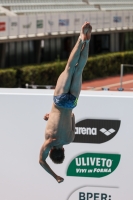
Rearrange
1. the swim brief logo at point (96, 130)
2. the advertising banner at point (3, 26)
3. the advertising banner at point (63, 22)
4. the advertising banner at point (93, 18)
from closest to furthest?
the swim brief logo at point (96, 130), the advertising banner at point (3, 26), the advertising banner at point (63, 22), the advertising banner at point (93, 18)

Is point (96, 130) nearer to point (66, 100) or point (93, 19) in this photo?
point (66, 100)

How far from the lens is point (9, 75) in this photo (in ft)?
74.7

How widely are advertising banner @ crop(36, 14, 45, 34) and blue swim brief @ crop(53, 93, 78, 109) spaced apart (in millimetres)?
21718

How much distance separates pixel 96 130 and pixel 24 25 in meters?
19.1

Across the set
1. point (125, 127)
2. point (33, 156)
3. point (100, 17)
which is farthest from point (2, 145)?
point (100, 17)

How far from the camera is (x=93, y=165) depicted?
620 centimetres

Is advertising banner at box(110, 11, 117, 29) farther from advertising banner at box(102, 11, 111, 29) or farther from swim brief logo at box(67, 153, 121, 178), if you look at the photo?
swim brief logo at box(67, 153, 121, 178)

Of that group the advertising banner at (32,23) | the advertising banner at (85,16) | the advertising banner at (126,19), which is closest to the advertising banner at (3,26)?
the advertising banner at (32,23)

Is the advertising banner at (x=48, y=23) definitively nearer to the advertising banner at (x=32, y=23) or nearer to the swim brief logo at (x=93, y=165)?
the advertising banner at (x=32, y=23)

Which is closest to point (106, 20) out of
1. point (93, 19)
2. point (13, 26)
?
point (93, 19)

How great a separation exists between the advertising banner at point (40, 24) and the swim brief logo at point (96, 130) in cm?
1979

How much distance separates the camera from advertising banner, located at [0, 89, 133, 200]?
6109mm

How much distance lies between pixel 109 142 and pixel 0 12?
2061cm

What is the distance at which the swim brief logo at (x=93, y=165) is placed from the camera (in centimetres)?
615
